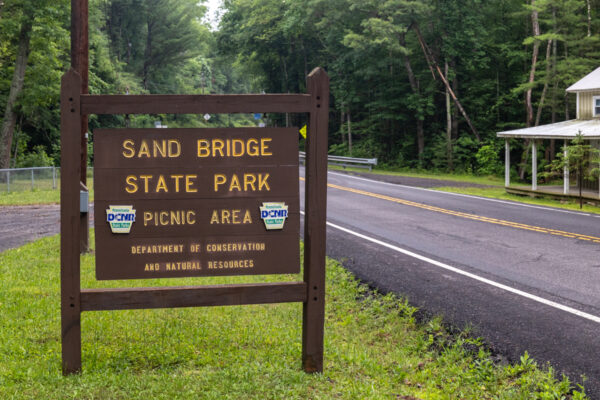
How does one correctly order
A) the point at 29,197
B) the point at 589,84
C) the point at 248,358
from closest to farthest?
1. the point at 248,358
2. the point at 29,197
3. the point at 589,84

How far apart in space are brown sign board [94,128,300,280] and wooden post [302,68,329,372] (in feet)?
0.58

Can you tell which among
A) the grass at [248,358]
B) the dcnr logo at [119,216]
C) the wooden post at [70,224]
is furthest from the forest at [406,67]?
the dcnr logo at [119,216]

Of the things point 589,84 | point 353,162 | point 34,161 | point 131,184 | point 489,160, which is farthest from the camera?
point 353,162

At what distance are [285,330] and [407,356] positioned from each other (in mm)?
1405

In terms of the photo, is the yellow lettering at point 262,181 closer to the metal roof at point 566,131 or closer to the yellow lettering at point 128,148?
the yellow lettering at point 128,148

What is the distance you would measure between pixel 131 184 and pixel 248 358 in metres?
1.99

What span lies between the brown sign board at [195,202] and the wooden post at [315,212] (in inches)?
→ 6.9

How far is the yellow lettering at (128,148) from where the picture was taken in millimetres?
5430

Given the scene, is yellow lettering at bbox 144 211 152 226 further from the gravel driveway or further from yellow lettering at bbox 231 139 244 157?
the gravel driveway

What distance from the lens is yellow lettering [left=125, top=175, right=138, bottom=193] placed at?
17.9 ft

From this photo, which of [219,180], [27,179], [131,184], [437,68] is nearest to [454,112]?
[437,68]

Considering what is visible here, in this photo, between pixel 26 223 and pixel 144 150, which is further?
pixel 26 223

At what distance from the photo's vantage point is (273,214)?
221 inches

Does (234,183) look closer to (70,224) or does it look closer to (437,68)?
(70,224)
